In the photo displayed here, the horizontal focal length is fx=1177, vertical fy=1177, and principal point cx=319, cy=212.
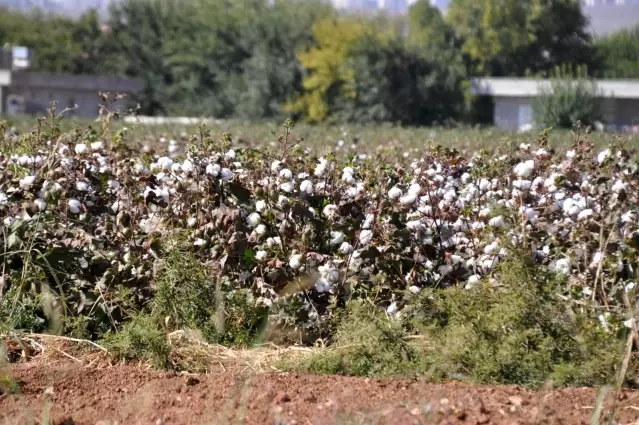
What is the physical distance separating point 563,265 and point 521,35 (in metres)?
79.0

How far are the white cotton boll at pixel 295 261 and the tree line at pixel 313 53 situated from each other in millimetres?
56823

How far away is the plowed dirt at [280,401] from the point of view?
4.52 metres

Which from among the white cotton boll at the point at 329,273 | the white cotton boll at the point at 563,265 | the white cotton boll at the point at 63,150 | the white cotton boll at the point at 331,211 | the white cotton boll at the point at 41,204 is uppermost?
the white cotton boll at the point at 63,150

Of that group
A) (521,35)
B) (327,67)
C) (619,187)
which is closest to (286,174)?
(619,187)

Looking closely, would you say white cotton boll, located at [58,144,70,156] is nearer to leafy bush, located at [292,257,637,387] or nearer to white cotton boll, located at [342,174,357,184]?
white cotton boll, located at [342,174,357,184]

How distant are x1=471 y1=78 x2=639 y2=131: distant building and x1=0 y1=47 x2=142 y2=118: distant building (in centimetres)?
2096

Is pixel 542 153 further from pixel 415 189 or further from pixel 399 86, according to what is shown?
pixel 399 86

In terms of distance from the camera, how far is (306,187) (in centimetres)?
649

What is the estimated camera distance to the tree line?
6544 centimetres

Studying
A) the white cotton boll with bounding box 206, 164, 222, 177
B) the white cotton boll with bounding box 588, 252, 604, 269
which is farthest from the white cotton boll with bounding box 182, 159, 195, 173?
the white cotton boll with bounding box 588, 252, 604, 269

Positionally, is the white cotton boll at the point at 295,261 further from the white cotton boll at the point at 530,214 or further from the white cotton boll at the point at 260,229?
the white cotton boll at the point at 530,214

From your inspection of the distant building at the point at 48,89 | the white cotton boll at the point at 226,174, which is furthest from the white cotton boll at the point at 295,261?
the distant building at the point at 48,89


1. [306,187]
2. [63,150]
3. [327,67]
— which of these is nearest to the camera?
[306,187]

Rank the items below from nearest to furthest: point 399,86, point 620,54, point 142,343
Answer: point 142,343 → point 399,86 → point 620,54
